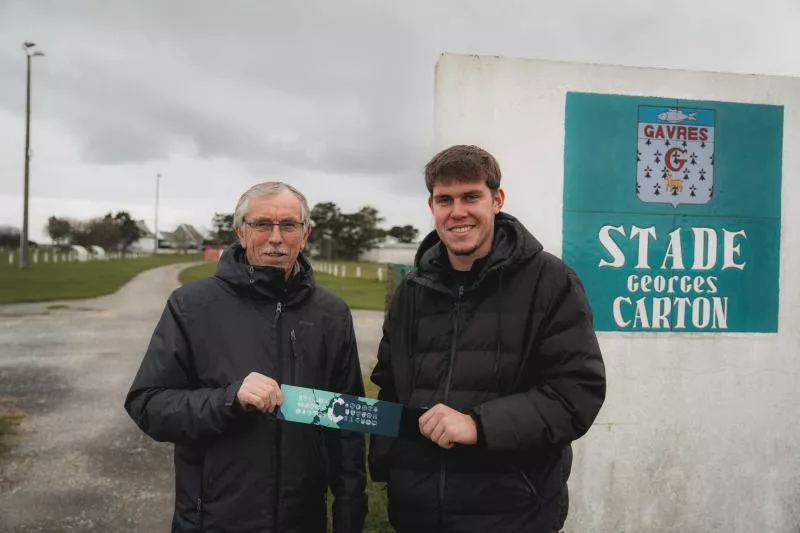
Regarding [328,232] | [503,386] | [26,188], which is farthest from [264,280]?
[328,232]

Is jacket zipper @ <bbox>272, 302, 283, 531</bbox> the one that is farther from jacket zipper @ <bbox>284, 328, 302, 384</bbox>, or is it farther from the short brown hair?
the short brown hair

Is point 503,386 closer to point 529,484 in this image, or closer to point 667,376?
point 529,484

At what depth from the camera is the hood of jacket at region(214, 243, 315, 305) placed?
2.19 metres

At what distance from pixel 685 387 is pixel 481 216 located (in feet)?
7.66

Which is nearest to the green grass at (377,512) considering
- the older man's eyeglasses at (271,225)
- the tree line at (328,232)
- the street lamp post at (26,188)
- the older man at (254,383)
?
the older man at (254,383)

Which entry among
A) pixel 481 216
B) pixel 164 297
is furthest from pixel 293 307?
pixel 164 297

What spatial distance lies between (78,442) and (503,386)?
455cm

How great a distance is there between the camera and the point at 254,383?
195 cm

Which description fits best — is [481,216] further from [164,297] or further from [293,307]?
[164,297]

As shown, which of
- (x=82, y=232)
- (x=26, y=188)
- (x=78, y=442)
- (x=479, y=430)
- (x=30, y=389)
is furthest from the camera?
(x=82, y=232)

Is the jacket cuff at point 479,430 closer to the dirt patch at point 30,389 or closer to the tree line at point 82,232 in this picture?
the dirt patch at point 30,389

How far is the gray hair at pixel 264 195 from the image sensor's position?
2.28 meters

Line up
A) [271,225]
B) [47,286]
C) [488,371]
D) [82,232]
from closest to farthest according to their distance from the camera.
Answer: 1. [488,371]
2. [271,225]
3. [47,286]
4. [82,232]

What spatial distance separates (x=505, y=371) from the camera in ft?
6.63
